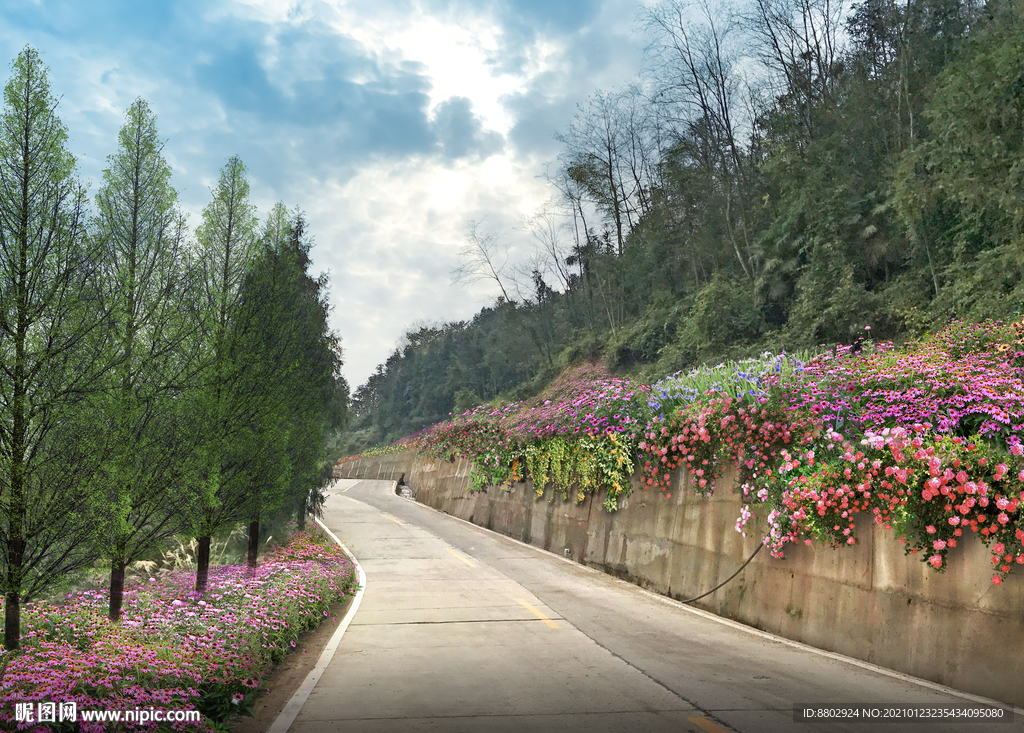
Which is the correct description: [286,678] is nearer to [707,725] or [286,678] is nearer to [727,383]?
[707,725]

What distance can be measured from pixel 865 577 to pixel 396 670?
212 inches

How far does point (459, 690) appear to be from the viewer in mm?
6812

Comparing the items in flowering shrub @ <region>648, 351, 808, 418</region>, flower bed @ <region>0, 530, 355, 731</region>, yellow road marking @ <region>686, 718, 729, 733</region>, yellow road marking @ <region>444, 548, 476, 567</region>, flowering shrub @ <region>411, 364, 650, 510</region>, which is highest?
flowering shrub @ <region>648, 351, 808, 418</region>

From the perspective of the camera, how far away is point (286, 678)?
7820 mm

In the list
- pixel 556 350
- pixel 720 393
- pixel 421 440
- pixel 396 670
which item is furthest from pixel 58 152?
pixel 556 350

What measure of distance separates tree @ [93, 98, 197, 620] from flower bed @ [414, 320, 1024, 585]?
25.0 ft

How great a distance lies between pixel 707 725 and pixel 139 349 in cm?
707

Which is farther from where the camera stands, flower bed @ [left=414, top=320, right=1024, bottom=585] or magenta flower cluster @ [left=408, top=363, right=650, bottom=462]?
magenta flower cluster @ [left=408, top=363, right=650, bottom=462]

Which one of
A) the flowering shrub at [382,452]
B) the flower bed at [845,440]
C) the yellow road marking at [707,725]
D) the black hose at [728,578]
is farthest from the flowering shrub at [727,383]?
the flowering shrub at [382,452]

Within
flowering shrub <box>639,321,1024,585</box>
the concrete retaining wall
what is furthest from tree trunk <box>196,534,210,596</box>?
the concrete retaining wall

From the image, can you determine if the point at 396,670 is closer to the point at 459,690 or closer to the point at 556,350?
the point at 459,690

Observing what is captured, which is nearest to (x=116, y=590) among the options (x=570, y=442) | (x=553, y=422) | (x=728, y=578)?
(x=728, y=578)

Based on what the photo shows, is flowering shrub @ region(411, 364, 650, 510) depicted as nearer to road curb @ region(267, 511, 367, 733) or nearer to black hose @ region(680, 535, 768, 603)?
black hose @ region(680, 535, 768, 603)

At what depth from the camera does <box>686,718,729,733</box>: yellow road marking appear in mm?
5387
